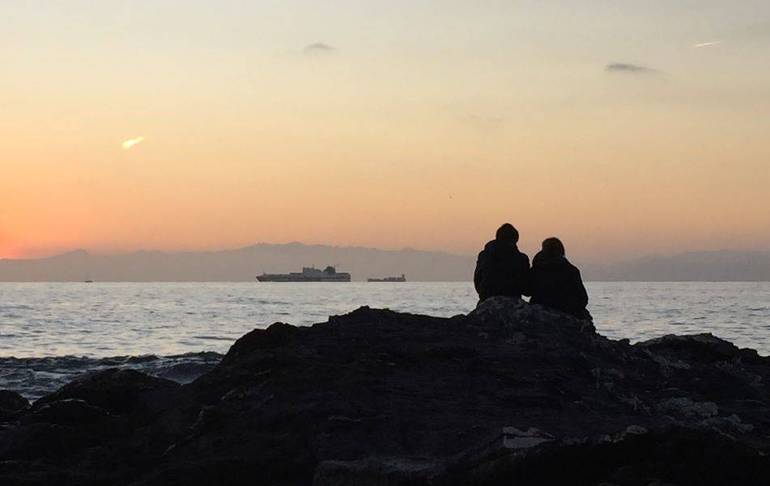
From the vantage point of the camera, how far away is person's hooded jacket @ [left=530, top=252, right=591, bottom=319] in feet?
41.8

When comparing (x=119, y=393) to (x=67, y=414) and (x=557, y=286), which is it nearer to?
(x=67, y=414)

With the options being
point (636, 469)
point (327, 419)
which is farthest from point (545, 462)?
point (327, 419)

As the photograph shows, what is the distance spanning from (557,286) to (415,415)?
5.40m

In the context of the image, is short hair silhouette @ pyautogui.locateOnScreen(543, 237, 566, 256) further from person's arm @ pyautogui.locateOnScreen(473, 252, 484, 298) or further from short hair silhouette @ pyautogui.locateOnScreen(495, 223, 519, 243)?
person's arm @ pyautogui.locateOnScreen(473, 252, 484, 298)

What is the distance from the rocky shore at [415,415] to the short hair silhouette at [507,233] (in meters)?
1.32

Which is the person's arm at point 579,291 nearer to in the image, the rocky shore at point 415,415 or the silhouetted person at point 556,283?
the silhouetted person at point 556,283

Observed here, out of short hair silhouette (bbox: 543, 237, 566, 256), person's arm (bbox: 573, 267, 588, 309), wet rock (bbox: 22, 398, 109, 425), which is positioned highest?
short hair silhouette (bbox: 543, 237, 566, 256)

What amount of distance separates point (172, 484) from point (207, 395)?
1946 mm

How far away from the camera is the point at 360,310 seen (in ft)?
36.6

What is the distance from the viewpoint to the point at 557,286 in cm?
1276

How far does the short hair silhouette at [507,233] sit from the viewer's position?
12.9m

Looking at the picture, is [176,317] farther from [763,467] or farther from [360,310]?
[763,467]

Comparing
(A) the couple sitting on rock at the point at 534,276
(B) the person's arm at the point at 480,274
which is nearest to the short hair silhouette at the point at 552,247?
(A) the couple sitting on rock at the point at 534,276

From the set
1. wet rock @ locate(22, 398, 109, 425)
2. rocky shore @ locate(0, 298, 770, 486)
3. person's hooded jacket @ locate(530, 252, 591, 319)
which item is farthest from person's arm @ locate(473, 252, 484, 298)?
wet rock @ locate(22, 398, 109, 425)
